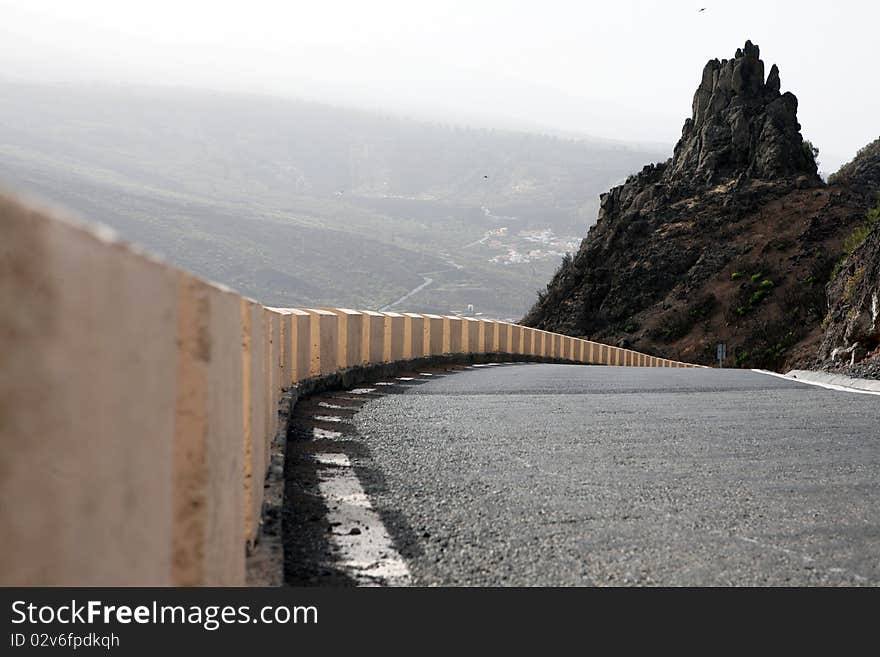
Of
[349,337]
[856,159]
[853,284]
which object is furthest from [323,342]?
[856,159]

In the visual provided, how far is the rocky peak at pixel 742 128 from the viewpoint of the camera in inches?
2790

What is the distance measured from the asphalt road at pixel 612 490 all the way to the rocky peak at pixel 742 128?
62027mm

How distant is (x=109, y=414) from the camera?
6.84ft

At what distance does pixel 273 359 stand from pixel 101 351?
20.5 ft

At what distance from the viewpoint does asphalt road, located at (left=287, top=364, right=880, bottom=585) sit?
4.97 metres

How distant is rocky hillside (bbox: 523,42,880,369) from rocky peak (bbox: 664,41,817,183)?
9 cm

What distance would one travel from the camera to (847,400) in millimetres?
12461

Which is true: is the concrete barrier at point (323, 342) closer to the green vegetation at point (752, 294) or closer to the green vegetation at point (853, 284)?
the green vegetation at point (853, 284)

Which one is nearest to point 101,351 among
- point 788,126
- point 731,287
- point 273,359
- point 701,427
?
point 273,359

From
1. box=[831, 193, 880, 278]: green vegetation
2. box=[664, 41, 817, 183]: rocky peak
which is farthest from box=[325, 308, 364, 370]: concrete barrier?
box=[664, 41, 817, 183]: rocky peak
